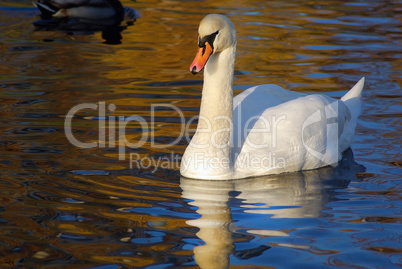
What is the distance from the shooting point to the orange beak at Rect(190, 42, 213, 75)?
5875mm

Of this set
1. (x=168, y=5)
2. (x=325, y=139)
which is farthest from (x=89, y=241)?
(x=168, y=5)

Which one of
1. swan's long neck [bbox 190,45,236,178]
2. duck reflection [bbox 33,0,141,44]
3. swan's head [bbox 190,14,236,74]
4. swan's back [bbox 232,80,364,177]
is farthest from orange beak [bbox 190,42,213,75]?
duck reflection [bbox 33,0,141,44]

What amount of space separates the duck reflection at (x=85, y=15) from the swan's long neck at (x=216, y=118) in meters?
7.81

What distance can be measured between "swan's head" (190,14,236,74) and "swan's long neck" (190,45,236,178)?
20 centimetres

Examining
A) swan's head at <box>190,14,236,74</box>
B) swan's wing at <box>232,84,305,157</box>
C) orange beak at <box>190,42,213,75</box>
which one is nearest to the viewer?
orange beak at <box>190,42,213,75</box>

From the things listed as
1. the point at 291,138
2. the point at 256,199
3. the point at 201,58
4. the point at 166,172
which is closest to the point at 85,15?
the point at 166,172

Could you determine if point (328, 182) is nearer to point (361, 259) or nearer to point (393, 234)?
point (393, 234)

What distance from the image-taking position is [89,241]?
17.2 ft

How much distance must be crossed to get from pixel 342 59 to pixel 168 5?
6.04 meters

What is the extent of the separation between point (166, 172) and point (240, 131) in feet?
2.75

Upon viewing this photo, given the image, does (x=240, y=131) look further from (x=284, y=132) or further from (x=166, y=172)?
(x=166, y=172)

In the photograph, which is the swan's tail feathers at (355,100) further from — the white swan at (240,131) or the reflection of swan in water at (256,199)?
the reflection of swan in water at (256,199)

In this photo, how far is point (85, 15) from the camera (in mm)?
14977

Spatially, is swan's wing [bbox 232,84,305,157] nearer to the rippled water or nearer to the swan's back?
the swan's back
